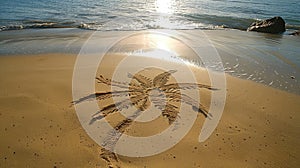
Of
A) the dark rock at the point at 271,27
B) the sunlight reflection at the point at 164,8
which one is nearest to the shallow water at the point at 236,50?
the dark rock at the point at 271,27

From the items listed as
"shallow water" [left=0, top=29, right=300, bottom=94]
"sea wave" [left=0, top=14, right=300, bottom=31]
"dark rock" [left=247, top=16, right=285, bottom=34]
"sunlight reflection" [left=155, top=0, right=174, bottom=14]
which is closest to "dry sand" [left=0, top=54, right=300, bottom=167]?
"shallow water" [left=0, top=29, right=300, bottom=94]

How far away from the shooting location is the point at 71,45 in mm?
8906

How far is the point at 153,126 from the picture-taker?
3.90m

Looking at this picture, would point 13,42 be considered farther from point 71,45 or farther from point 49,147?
point 49,147

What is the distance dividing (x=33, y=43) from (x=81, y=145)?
22.0 feet

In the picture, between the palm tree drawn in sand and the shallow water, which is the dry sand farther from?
the shallow water

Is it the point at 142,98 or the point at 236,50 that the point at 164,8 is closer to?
the point at 236,50

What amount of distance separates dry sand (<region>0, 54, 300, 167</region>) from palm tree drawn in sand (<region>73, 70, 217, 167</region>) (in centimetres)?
30

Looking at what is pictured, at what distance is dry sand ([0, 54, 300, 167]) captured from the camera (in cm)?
320

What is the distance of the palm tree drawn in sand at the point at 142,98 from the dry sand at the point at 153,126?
0.30 metres

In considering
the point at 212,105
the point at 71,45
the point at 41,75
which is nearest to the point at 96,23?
the point at 71,45

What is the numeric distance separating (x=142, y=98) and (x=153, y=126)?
0.92 metres

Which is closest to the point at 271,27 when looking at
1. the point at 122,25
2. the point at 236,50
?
the point at 236,50

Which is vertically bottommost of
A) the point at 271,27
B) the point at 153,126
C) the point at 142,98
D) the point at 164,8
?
the point at 153,126
